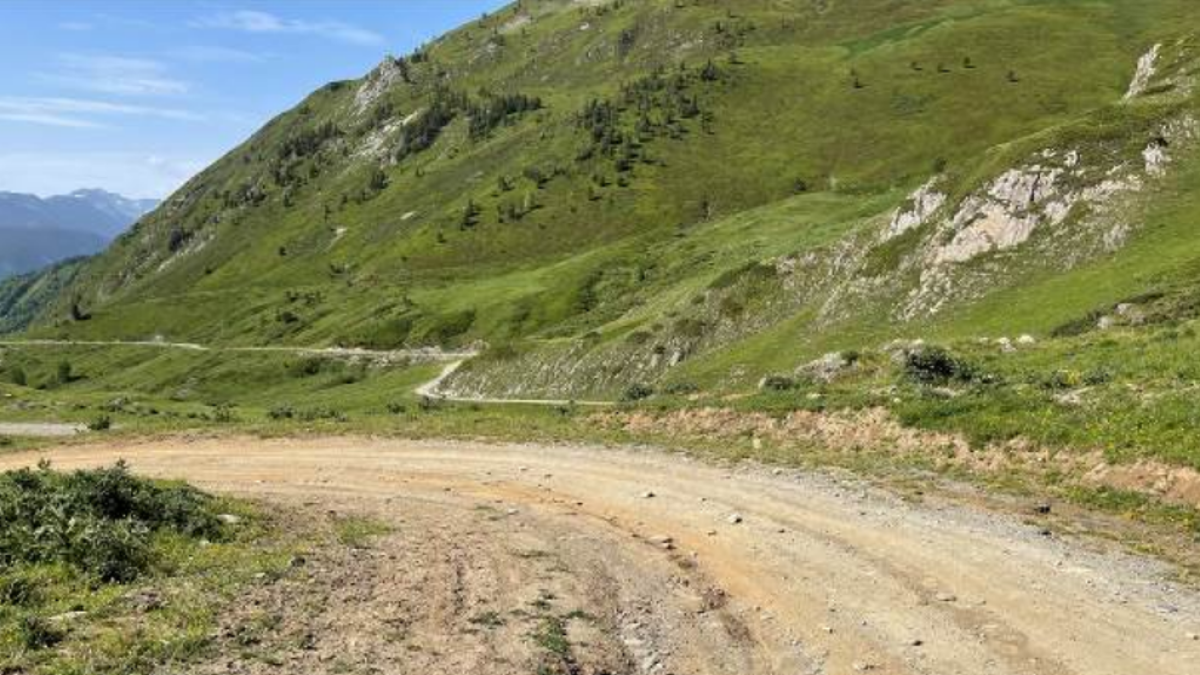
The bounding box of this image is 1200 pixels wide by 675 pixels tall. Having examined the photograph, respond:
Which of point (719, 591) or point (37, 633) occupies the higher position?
point (37, 633)

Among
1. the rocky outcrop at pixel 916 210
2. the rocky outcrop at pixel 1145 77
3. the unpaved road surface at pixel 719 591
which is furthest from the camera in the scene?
the rocky outcrop at pixel 1145 77

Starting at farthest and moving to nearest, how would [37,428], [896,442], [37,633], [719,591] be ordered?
[37,428] < [896,442] < [719,591] < [37,633]

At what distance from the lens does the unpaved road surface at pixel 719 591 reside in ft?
46.6

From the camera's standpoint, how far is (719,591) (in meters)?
17.7

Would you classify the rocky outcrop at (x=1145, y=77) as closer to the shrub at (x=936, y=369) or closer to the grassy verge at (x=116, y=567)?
the shrub at (x=936, y=369)

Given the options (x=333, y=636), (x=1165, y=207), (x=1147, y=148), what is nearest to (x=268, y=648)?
(x=333, y=636)

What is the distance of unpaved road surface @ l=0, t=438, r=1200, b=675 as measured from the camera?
46.6ft

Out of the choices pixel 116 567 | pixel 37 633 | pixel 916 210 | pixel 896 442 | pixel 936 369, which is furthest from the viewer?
pixel 916 210

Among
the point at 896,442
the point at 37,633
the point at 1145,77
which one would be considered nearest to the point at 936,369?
the point at 896,442

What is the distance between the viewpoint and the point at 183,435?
42125 mm

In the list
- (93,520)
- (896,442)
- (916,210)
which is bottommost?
(896,442)

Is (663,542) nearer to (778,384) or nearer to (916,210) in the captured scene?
(778,384)

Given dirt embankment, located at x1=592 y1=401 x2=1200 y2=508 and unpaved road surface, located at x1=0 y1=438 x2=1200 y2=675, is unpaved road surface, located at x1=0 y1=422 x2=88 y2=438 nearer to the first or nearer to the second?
dirt embankment, located at x1=592 y1=401 x2=1200 y2=508

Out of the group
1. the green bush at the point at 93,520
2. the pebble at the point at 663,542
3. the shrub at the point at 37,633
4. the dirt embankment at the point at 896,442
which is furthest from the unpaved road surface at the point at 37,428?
the shrub at the point at 37,633
